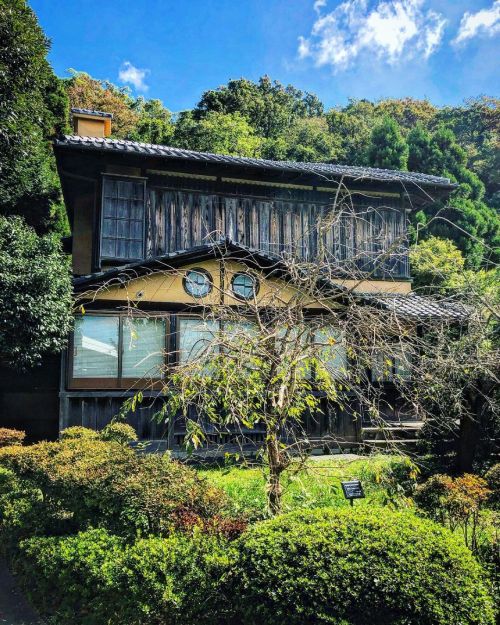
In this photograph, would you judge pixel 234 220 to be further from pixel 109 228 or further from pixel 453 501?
pixel 453 501

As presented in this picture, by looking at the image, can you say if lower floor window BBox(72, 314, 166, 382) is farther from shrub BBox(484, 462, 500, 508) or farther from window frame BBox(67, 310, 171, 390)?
shrub BBox(484, 462, 500, 508)

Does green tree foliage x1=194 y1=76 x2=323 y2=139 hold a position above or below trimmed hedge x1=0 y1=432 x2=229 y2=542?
above

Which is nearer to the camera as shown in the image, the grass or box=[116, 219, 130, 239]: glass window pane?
the grass

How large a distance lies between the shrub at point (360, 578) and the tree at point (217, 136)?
102 ft

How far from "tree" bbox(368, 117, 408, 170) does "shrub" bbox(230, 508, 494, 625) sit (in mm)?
30870

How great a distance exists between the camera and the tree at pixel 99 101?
37.2 meters

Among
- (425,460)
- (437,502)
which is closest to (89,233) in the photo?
(425,460)

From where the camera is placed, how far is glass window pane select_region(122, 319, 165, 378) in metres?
13.1

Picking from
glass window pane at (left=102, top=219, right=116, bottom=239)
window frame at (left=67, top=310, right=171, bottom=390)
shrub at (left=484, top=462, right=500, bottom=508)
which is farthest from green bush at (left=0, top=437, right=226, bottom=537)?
glass window pane at (left=102, top=219, right=116, bottom=239)

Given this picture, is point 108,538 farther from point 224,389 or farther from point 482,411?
point 482,411

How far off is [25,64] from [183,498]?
49.7 ft

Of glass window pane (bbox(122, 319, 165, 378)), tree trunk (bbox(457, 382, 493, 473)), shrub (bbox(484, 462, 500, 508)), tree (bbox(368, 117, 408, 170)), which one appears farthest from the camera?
tree (bbox(368, 117, 408, 170))

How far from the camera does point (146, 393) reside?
1286 cm

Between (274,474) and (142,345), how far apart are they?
7869 millimetres
